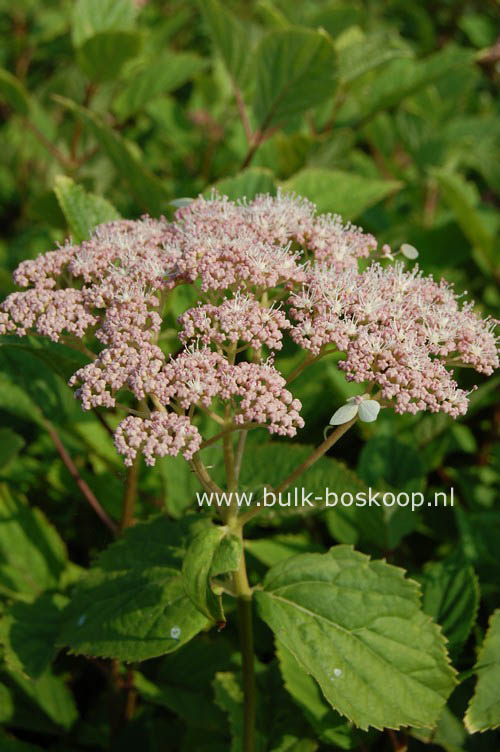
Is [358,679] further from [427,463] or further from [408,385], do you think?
[427,463]

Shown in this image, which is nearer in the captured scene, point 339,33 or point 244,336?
point 244,336

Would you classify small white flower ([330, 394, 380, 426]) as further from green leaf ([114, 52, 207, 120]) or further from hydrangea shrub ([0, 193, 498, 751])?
green leaf ([114, 52, 207, 120])

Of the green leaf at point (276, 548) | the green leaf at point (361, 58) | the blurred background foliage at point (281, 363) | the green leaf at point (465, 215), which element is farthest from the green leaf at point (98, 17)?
the green leaf at point (276, 548)

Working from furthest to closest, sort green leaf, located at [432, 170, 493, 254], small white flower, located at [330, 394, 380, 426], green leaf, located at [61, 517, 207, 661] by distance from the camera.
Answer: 1. green leaf, located at [432, 170, 493, 254]
2. green leaf, located at [61, 517, 207, 661]
3. small white flower, located at [330, 394, 380, 426]

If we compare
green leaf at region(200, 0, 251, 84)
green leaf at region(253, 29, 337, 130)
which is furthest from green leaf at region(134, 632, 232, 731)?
green leaf at region(200, 0, 251, 84)

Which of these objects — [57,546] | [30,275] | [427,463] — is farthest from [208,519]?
[427,463]

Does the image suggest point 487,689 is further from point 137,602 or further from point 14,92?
point 14,92

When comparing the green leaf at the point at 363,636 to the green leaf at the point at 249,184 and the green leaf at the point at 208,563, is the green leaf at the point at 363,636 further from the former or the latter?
the green leaf at the point at 249,184
